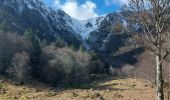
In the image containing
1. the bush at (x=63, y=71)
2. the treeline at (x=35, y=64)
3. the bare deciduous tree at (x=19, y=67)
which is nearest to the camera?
the bare deciduous tree at (x=19, y=67)

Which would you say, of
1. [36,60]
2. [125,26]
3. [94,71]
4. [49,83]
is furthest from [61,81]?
[125,26]

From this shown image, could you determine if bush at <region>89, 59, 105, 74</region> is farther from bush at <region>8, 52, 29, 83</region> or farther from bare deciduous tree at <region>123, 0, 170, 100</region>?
bare deciduous tree at <region>123, 0, 170, 100</region>

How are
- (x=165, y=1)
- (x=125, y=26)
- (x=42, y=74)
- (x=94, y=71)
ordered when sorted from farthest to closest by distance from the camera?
(x=94, y=71)
(x=42, y=74)
(x=125, y=26)
(x=165, y=1)

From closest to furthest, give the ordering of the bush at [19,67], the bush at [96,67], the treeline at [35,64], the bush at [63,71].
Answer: the bush at [19,67]
the treeline at [35,64]
the bush at [63,71]
the bush at [96,67]

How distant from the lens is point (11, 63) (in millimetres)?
96125

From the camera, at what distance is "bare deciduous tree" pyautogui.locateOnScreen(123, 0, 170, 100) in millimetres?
21047

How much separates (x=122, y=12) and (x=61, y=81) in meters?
80.2

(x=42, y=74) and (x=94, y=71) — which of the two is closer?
(x=42, y=74)

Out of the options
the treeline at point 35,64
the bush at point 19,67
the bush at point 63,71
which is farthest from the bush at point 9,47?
the bush at point 63,71

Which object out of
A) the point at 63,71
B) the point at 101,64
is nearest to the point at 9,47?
the point at 63,71

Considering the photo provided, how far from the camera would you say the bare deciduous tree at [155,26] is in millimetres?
21047

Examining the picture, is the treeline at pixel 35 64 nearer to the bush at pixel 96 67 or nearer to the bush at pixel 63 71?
the bush at pixel 63 71

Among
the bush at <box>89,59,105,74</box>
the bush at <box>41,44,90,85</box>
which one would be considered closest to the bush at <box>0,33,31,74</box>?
the bush at <box>41,44,90,85</box>

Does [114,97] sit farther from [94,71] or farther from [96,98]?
[94,71]
